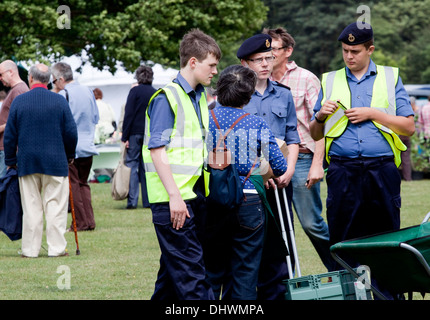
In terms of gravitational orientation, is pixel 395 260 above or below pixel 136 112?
below

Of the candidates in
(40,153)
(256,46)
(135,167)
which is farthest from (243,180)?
(135,167)

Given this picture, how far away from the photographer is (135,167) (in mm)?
14094

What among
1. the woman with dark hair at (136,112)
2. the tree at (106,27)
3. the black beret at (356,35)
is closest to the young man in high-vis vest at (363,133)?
the black beret at (356,35)

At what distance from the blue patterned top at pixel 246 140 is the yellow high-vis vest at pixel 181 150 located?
30cm

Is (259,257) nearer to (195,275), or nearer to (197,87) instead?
(195,275)

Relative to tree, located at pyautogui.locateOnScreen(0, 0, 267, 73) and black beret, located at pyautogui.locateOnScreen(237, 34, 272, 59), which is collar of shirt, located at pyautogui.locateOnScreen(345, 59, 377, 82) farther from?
tree, located at pyautogui.locateOnScreen(0, 0, 267, 73)

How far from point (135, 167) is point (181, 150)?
894 cm

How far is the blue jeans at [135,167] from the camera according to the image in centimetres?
1383

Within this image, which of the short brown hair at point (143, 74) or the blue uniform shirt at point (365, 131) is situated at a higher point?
the short brown hair at point (143, 74)

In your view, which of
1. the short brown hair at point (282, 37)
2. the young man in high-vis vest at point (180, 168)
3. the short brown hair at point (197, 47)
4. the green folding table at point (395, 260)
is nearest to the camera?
the green folding table at point (395, 260)

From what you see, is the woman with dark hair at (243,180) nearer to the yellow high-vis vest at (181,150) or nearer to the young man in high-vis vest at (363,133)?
the yellow high-vis vest at (181,150)

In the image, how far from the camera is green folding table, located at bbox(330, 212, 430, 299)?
15.4 ft

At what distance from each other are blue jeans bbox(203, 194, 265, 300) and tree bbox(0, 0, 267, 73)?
20114mm

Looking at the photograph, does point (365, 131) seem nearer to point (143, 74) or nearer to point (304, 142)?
point (304, 142)
